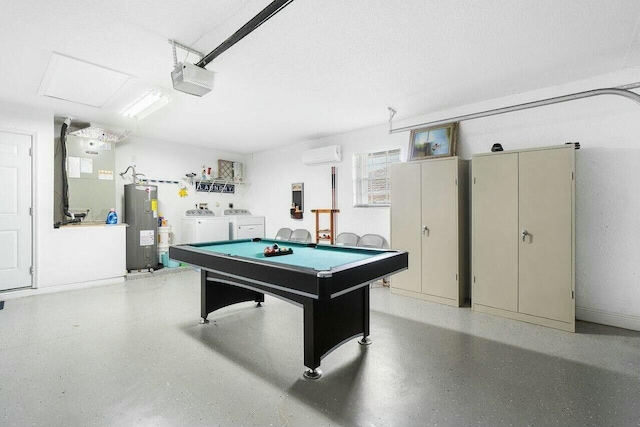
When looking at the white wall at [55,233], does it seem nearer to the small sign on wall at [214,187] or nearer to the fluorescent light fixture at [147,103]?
the small sign on wall at [214,187]

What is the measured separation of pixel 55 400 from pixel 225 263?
1.35 m

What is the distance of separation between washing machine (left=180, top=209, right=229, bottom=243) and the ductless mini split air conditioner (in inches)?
86.7

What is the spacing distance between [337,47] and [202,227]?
14.8 ft

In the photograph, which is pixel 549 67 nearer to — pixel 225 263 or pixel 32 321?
pixel 225 263

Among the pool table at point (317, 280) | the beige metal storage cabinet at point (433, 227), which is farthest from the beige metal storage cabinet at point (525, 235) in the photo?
the pool table at point (317, 280)

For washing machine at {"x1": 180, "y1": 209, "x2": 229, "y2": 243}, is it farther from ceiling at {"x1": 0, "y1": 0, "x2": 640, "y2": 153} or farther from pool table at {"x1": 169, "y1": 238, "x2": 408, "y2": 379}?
pool table at {"x1": 169, "y1": 238, "x2": 408, "y2": 379}

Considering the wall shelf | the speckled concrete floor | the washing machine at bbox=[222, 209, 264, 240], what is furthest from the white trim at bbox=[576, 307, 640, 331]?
the wall shelf

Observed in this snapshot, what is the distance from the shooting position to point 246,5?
2064 millimetres

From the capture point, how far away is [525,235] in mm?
3266

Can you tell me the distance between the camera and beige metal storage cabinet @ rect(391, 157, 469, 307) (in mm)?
3826

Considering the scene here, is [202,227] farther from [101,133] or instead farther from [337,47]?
[337,47]

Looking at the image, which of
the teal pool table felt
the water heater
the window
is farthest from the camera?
the water heater

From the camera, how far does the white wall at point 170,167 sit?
5543mm

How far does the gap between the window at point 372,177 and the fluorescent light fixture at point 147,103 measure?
3141 mm
